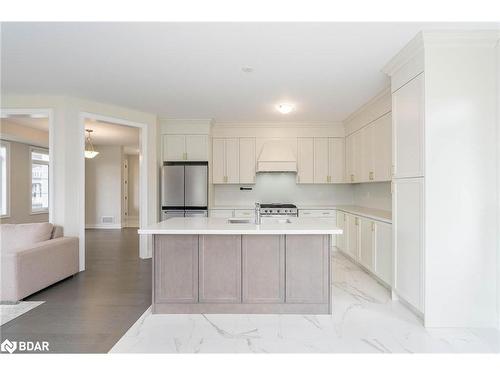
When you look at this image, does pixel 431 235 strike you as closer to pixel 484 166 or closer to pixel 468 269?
pixel 468 269

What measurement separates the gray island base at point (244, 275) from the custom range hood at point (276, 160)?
298 cm

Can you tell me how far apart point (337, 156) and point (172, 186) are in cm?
334

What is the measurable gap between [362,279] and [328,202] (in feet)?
8.23

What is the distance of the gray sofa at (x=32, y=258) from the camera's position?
9.88 ft

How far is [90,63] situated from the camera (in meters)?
3.02

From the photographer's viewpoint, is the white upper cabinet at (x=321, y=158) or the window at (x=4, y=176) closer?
the white upper cabinet at (x=321, y=158)

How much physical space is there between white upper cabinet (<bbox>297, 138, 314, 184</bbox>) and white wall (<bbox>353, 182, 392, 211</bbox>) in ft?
3.27

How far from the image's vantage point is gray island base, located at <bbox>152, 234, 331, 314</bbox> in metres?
2.76

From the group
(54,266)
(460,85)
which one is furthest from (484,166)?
(54,266)

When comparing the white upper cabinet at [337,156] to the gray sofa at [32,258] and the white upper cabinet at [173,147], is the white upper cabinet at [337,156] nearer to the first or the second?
the white upper cabinet at [173,147]

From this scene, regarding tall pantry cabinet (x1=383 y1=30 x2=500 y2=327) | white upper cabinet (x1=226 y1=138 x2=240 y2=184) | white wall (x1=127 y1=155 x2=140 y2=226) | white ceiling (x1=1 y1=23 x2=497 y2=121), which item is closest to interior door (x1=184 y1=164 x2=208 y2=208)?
white upper cabinet (x1=226 y1=138 x2=240 y2=184)

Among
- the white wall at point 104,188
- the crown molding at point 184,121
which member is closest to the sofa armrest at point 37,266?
the crown molding at point 184,121

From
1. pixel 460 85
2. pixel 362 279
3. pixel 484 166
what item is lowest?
pixel 362 279

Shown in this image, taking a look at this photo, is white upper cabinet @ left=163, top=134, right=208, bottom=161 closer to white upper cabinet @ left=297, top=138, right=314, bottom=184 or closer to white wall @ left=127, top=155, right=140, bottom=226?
white upper cabinet @ left=297, top=138, right=314, bottom=184
